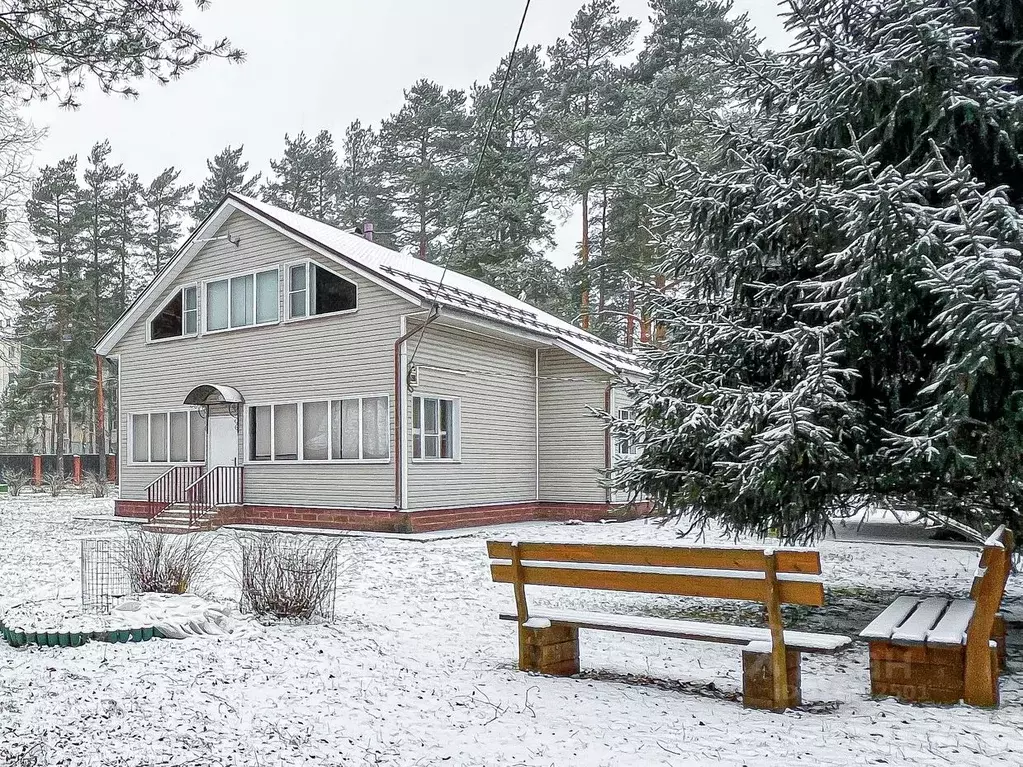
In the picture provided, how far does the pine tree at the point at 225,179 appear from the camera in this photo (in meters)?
40.4

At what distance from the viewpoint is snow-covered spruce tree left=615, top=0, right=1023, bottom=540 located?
19.1ft

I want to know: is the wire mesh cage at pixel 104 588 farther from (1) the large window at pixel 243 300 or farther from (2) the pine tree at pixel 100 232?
(2) the pine tree at pixel 100 232

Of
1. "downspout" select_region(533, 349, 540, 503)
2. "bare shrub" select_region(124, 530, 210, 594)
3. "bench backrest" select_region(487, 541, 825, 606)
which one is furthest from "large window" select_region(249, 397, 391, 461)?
"bench backrest" select_region(487, 541, 825, 606)

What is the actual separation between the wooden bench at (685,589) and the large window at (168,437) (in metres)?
14.0

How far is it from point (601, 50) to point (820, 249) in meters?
28.1

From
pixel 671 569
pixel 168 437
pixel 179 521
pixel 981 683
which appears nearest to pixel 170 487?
pixel 168 437

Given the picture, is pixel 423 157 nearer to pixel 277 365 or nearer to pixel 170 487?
pixel 277 365

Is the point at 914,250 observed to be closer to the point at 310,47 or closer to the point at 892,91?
the point at 892,91

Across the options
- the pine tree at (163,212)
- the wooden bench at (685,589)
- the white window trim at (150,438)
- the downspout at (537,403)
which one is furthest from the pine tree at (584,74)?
the wooden bench at (685,589)

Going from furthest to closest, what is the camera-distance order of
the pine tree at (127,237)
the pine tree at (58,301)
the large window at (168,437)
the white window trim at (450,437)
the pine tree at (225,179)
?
the pine tree at (225,179), the pine tree at (127,237), the pine tree at (58,301), the large window at (168,437), the white window trim at (450,437)

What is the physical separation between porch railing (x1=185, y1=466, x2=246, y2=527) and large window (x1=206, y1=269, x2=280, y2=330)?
301cm

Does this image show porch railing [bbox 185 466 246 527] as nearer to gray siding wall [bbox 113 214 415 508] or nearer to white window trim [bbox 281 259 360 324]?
gray siding wall [bbox 113 214 415 508]

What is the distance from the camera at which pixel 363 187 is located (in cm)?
3784

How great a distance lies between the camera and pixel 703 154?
23266mm
